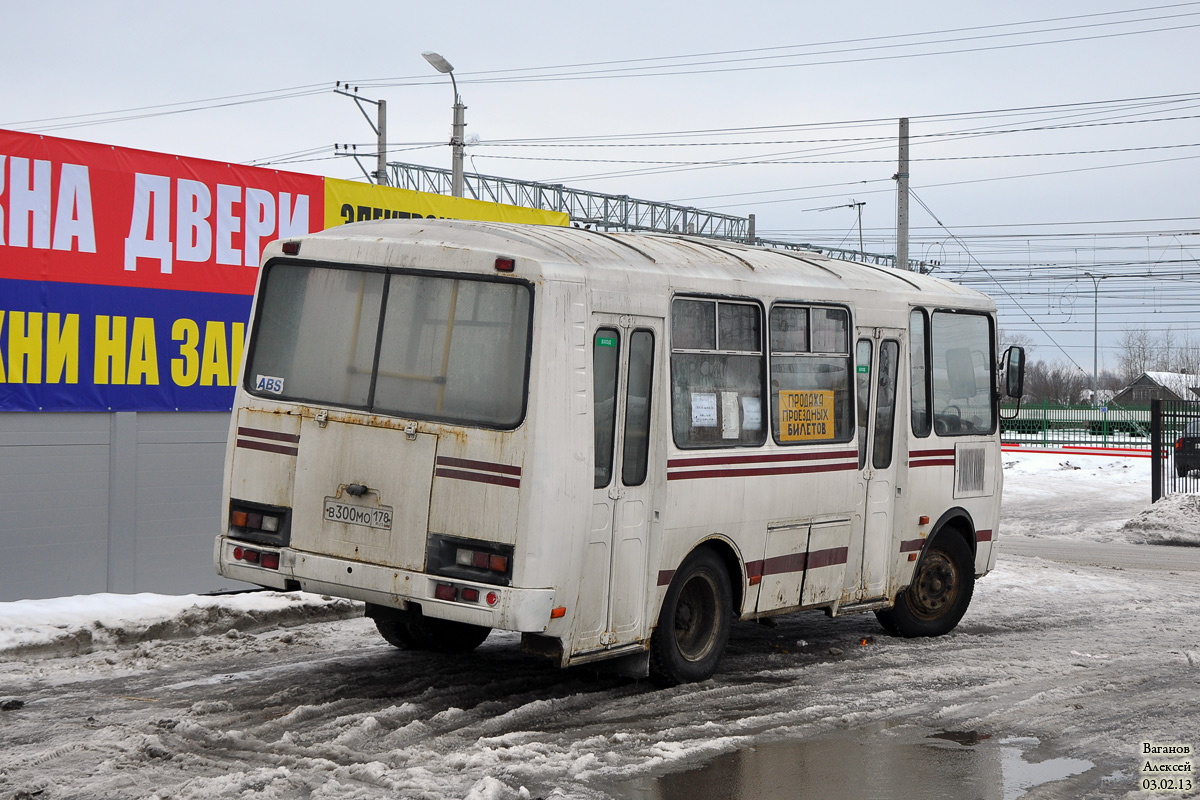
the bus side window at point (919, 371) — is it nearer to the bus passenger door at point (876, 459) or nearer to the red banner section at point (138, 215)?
the bus passenger door at point (876, 459)

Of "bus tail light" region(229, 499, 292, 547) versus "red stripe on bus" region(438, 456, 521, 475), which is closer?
"red stripe on bus" region(438, 456, 521, 475)

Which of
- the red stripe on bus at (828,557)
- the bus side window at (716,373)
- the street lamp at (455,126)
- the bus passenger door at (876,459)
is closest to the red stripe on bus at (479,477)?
the bus side window at (716,373)

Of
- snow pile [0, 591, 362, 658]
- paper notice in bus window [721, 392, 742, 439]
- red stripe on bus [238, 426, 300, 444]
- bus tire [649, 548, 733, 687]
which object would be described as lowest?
snow pile [0, 591, 362, 658]

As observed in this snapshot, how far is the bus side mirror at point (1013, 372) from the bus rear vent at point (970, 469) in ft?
1.98

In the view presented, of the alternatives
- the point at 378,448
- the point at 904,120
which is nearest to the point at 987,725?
the point at 378,448

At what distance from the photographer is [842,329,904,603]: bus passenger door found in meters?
10.1

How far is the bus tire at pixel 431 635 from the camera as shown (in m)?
9.33

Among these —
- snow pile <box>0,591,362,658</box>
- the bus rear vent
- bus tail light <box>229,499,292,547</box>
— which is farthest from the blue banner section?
the bus rear vent

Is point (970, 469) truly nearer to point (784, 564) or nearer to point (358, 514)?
point (784, 564)

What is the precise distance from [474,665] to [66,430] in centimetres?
415

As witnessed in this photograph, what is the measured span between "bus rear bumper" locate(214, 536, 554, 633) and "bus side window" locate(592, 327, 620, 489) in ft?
3.09

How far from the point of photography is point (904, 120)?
29750 millimetres

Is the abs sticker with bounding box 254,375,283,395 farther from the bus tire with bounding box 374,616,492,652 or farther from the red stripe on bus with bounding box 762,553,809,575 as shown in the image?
the red stripe on bus with bounding box 762,553,809,575

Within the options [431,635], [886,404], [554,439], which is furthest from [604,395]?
[886,404]
